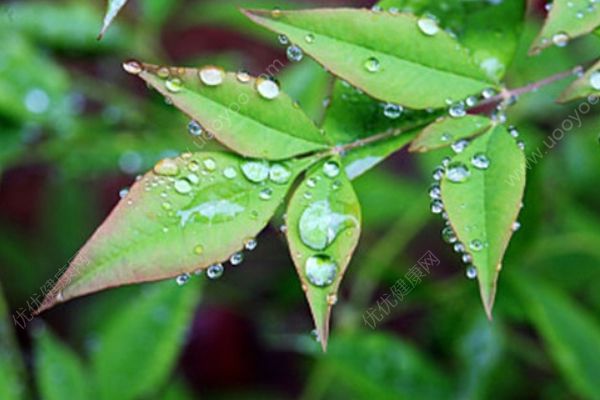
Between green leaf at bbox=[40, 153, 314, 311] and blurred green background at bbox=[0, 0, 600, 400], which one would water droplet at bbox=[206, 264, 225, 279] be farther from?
blurred green background at bbox=[0, 0, 600, 400]

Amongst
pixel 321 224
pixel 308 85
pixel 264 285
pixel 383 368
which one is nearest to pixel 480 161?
pixel 321 224

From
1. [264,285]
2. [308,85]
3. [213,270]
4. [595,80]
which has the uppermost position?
[595,80]

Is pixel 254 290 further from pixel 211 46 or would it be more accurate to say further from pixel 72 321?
pixel 211 46

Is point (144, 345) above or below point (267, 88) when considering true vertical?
below

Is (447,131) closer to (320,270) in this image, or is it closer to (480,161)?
(480,161)

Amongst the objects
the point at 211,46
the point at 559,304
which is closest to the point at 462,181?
the point at 559,304

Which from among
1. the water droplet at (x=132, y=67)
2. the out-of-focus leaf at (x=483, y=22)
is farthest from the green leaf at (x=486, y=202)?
the water droplet at (x=132, y=67)
